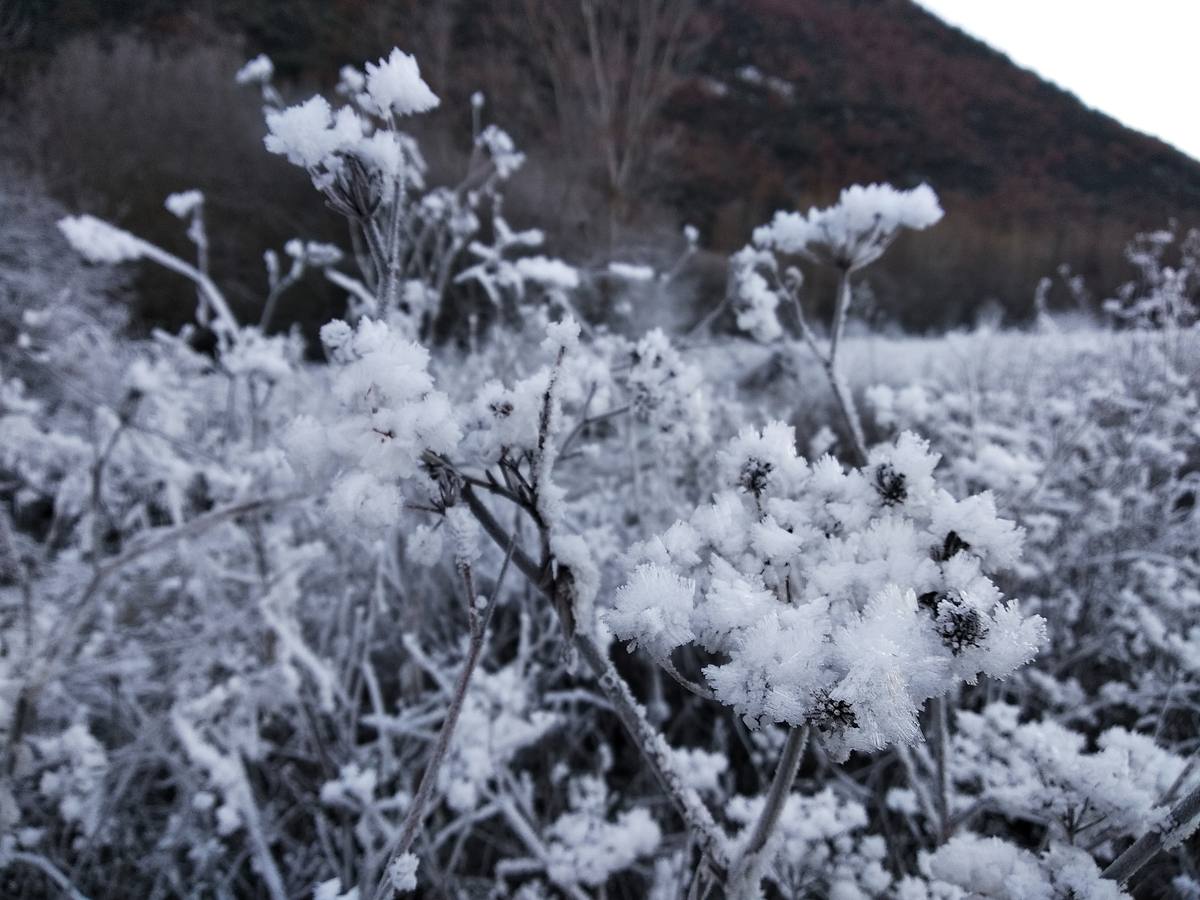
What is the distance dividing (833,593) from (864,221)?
1008mm

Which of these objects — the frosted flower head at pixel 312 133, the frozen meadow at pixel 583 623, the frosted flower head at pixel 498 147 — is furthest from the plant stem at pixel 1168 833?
the frosted flower head at pixel 498 147

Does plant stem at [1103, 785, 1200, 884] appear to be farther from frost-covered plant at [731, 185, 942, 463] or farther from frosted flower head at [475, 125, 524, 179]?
frosted flower head at [475, 125, 524, 179]

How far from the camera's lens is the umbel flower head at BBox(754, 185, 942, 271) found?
4.36 ft

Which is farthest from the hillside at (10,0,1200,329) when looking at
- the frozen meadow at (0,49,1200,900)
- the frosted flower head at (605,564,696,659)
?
the frosted flower head at (605,564,696,659)

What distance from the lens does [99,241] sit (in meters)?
2.18

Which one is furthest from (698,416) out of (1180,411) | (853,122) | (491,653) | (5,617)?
(853,122)

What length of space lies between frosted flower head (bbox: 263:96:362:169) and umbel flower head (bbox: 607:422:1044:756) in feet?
2.00

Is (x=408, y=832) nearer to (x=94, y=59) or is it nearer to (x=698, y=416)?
(x=698, y=416)

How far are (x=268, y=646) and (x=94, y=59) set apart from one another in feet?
53.9

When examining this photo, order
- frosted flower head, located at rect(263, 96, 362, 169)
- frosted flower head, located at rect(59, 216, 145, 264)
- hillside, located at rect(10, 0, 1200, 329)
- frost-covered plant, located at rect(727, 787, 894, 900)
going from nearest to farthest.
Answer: frosted flower head, located at rect(263, 96, 362, 169) → frost-covered plant, located at rect(727, 787, 894, 900) → frosted flower head, located at rect(59, 216, 145, 264) → hillside, located at rect(10, 0, 1200, 329)

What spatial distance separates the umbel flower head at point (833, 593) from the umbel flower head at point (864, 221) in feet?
2.60

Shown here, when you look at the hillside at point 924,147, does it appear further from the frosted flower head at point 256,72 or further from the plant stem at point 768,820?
the plant stem at point 768,820

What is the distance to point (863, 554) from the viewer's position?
671 mm

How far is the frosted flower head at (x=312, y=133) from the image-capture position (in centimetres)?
80
